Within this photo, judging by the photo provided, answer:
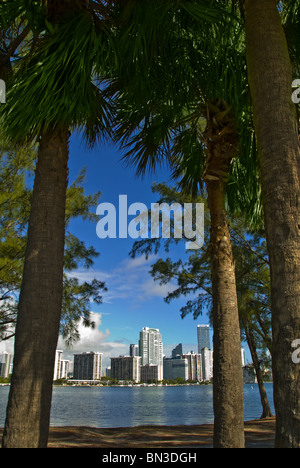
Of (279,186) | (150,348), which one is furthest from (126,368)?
(279,186)

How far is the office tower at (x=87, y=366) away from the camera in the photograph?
130 m

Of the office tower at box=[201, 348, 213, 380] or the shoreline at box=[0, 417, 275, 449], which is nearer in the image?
the shoreline at box=[0, 417, 275, 449]

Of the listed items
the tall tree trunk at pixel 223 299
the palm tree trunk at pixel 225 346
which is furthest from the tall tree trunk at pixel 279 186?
the palm tree trunk at pixel 225 346

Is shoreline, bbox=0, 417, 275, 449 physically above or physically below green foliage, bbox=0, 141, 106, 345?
below

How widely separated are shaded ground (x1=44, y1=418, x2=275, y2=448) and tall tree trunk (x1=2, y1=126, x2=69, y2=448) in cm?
426

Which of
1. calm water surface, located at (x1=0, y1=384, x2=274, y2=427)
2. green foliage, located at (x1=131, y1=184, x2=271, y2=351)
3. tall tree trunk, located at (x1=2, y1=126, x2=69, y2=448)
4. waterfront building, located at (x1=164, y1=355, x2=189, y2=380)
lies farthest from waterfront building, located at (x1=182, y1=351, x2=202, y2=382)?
tall tree trunk, located at (x1=2, y1=126, x2=69, y2=448)

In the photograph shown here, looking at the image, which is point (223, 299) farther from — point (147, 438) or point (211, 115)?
point (147, 438)

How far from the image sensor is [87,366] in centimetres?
13138

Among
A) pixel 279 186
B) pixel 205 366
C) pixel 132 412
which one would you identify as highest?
pixel 279 186

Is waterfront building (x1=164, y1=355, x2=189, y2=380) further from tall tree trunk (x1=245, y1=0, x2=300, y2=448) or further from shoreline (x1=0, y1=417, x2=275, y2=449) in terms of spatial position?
tall tree trunk (x1=245, y1=0, x2=300, y2=448)

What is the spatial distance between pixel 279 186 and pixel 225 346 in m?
2.49

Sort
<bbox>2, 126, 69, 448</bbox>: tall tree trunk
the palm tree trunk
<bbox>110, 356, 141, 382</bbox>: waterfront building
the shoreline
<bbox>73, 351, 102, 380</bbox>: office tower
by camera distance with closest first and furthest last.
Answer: <bbox>2, 126, 69, 448</bbox>: tall tree trunk, the palm tree trunk, the shoreline, <bbox>73, 351, 102, 380</bbox>: office tower, <bbox>110, 356, 141, 382</bbox>: waterfront building

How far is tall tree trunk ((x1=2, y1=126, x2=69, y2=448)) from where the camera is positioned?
10.3 feet

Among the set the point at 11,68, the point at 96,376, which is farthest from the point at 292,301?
the point at 96,376
